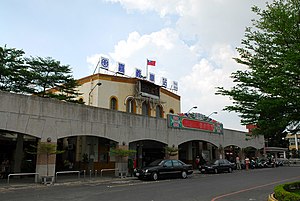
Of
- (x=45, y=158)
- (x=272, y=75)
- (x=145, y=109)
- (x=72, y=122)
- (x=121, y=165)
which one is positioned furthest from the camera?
(x=145, y=109)

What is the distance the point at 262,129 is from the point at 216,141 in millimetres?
22786

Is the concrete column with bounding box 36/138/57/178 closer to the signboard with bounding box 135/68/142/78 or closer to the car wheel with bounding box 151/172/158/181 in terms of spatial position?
the car wheel with bounding box 151/172/158/181

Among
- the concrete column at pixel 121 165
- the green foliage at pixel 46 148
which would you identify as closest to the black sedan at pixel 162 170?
the concrete column at pixel 121 165

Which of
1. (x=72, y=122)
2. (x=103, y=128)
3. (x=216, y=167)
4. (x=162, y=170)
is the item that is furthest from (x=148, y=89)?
(x=72, y=122)

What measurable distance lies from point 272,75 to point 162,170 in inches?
467

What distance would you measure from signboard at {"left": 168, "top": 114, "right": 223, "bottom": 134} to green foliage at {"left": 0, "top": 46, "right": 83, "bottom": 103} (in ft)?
34.6

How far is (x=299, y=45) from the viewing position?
11062mm

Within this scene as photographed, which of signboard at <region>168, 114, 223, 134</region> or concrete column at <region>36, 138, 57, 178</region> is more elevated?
signboard at <region>168, 114, 223, 134</region>

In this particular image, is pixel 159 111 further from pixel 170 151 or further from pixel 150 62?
pixel 170 151

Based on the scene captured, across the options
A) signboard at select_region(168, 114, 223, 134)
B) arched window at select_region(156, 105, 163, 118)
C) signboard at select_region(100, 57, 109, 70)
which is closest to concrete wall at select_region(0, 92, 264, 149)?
signboard at select_region(168, 114, 223, 134)

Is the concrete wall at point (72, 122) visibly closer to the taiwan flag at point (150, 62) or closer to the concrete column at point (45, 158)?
the concrete column at point (45, 158)

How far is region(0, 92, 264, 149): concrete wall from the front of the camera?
18.0 metres

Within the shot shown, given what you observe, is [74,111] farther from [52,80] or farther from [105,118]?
[52,80]

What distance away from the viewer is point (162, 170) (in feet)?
70.5
